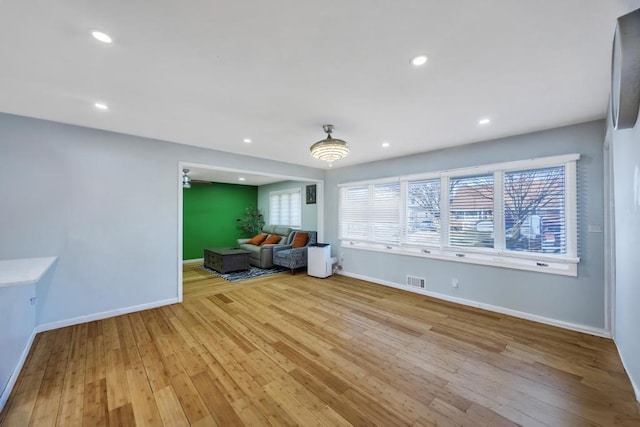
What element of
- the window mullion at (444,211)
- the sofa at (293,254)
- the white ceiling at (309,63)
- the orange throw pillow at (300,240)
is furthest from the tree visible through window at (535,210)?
the orange throw pillow at (300,240)

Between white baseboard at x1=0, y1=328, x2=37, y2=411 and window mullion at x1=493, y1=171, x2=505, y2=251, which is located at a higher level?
window mullion at x1=493, y1=171, x2=505, y2=251

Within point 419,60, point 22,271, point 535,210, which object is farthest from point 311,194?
point 22,271

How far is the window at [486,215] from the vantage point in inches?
122

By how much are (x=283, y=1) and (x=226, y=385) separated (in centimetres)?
270

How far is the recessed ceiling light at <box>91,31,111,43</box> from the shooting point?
1.55 meters

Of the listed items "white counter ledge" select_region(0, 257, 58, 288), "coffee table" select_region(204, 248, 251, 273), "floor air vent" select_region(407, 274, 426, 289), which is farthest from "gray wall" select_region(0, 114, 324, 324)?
"floor air vent" select_region(407, 274, 426, 289)

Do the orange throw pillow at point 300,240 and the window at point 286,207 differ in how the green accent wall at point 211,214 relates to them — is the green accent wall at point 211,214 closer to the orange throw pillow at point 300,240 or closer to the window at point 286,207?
the window at point 286,207

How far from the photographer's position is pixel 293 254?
19.3 feet

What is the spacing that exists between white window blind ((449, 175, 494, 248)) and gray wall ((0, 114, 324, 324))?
4296mm

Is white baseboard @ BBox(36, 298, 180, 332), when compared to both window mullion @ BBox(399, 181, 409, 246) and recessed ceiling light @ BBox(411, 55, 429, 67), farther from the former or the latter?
recessed ceiling light @ BBox(411, 55, 429, 67)

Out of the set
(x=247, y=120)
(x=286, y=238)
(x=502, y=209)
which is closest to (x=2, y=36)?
(x=247, y=120)

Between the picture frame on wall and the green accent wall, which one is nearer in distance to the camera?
the picture frame on wall

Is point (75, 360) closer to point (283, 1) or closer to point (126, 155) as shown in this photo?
point (126, 155)

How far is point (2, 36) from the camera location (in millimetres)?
1571
